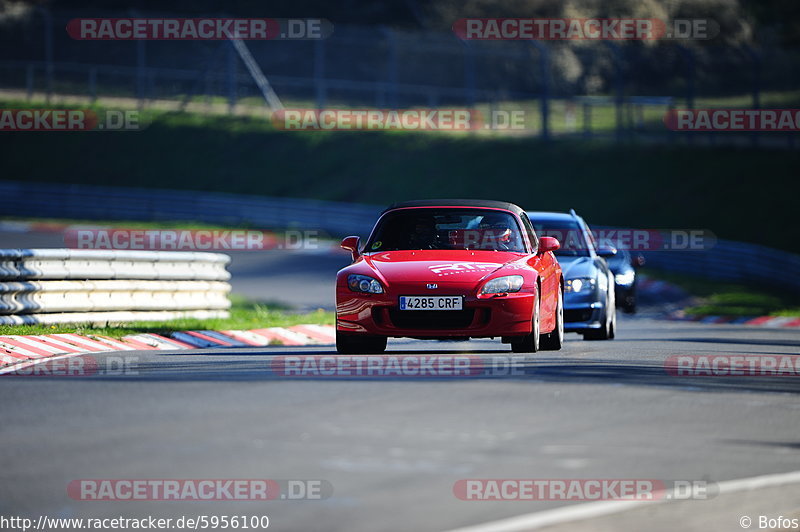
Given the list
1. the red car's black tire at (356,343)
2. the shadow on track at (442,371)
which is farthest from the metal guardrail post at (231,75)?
the shadow on track at (442,371)

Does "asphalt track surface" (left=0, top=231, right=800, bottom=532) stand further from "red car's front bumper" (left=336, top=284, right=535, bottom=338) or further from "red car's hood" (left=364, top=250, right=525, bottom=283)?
"red car's hood" (left=364, top=250, right=525, bottom=283)

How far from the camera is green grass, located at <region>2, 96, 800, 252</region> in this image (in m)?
39.3

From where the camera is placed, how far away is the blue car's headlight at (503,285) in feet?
43.1

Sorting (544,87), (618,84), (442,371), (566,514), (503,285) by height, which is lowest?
(566,514)

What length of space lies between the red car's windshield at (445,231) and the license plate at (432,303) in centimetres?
119

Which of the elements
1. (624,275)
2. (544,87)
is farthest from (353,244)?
(544,87)

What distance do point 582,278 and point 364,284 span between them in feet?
13.5

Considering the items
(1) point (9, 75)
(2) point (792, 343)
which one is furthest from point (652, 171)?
(2) point (792, 343)

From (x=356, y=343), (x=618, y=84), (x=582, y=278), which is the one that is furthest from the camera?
(x=618, y=84)

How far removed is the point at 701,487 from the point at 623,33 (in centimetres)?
4921

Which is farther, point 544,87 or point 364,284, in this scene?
point 544,87

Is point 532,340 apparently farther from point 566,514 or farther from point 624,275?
point 624,275

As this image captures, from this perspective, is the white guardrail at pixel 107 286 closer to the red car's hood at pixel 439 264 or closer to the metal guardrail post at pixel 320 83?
the red car's hood at pixel 439 264

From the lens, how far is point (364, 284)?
13.3m
